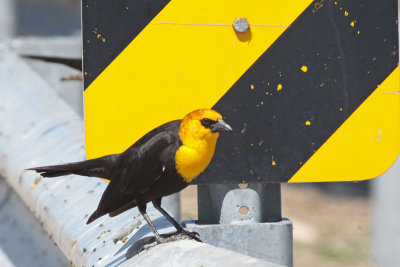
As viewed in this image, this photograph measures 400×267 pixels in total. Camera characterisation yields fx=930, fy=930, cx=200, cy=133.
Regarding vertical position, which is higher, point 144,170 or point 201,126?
point 201,126

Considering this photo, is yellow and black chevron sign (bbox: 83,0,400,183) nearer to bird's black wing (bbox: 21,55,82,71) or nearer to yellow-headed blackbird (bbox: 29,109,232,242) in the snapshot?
yellow-headed blackbird (bbox: 29,109,232,242)

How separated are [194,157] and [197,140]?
7 centimetres

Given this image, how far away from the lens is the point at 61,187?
3.08 m

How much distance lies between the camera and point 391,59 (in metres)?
2.55

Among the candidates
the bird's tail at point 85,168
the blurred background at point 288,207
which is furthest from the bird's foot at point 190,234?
the blurred background at point 288,207

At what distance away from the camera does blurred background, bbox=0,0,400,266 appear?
3.77m

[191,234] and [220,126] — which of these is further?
[191,234]

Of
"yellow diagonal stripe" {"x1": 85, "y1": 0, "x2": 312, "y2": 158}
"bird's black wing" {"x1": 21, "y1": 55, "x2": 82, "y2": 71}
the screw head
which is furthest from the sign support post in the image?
"bird's black wing" {"x1": 21, "y1": 55, "x2": 82, "y2": 71}

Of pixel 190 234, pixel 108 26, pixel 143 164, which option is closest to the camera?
pixel 108 26

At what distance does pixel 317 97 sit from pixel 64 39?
2.86 metres

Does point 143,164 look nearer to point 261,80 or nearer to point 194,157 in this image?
point 194,157

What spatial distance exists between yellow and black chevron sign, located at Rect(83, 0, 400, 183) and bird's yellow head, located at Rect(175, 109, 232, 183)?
46 mm

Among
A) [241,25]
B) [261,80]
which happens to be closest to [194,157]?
[261,80]

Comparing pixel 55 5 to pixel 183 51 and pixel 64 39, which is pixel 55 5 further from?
pixel 183 51
